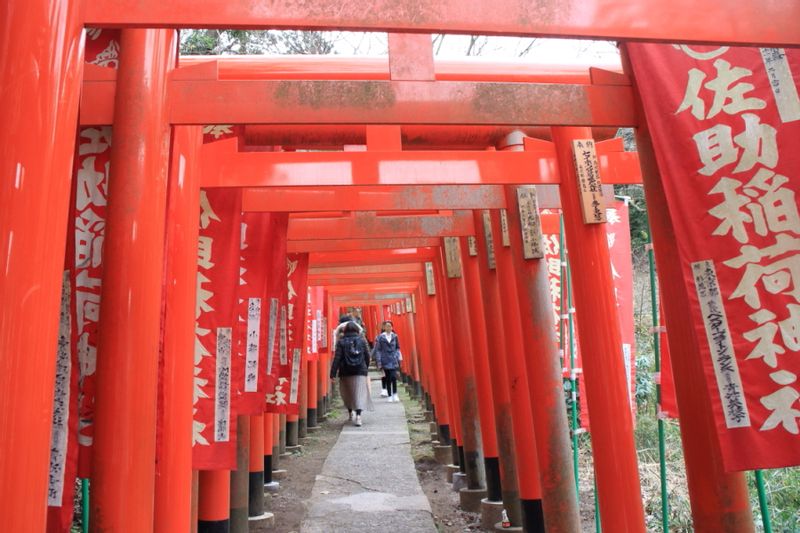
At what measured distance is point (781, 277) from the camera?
7.64 feet

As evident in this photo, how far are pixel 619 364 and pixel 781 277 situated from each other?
1528 mm

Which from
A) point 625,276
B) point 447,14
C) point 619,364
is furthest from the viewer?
point 625,276

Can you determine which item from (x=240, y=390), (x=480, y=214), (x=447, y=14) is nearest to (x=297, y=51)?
(x=480, y=214)

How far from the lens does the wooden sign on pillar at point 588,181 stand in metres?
3.89

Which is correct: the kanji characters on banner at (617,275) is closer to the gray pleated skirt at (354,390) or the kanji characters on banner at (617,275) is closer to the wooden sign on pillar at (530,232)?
the wooden sign on pillar at (530,232)

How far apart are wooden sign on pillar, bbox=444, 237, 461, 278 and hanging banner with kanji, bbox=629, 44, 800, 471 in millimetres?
5326

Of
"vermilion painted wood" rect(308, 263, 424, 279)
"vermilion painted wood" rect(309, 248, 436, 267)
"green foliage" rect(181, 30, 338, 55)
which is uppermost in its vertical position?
"green foliage" rect(181, 30, 338, 55)

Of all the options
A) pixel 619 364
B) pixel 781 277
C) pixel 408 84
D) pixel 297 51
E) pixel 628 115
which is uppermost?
pixel 297 51

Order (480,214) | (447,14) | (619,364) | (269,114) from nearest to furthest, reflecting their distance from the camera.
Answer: (447,14) → (269,114) → (619,364) → (480,214)

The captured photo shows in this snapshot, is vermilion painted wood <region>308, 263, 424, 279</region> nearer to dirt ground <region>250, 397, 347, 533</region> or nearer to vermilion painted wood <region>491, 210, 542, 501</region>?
dirt ground <region>250, 397, 347, 533</region>

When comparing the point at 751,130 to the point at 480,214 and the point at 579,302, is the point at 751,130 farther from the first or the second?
the point at 480,214

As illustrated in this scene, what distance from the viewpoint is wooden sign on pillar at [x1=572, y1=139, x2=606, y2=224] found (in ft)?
12.8

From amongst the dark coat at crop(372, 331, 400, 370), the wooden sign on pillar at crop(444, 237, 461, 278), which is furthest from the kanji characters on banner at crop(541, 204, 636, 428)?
the dark coat at crop(372, 331, 400, 370)

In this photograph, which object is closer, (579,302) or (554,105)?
(554,105)
